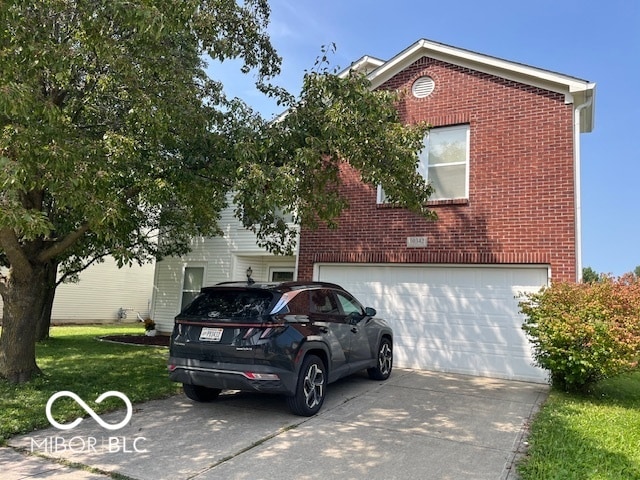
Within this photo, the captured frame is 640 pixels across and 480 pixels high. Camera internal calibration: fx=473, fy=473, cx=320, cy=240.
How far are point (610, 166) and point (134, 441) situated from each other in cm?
2463

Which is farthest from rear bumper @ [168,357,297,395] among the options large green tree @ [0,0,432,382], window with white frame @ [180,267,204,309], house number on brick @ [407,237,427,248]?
window with white frame @ [180,267,204,309]

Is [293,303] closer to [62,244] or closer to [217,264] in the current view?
[62,244]

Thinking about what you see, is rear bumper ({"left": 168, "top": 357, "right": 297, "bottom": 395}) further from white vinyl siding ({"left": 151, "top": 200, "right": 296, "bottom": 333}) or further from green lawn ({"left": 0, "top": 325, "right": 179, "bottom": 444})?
white vinyl siding ({"left": 151, "top": 200, "right": 296, "bottom": 333})

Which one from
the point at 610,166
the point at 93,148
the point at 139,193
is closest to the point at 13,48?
the point at 93,148

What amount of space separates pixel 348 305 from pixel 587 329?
140 inches

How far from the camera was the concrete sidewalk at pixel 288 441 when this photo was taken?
14.3ft

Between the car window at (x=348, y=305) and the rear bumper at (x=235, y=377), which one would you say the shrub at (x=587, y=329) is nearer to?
the car window at (x=348, y=305)

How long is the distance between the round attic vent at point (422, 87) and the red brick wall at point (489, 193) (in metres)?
0.11

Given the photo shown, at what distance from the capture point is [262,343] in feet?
18.3

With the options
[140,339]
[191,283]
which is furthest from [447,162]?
[140,339]

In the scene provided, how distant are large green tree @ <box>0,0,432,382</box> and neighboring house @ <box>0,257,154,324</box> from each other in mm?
12792

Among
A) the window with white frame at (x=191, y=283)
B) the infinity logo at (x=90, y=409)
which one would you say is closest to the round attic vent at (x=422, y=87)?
the infinity logo at (x=90, y=409)

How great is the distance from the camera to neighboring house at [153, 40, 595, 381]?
9250 millimetres

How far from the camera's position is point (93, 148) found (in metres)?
5.63
